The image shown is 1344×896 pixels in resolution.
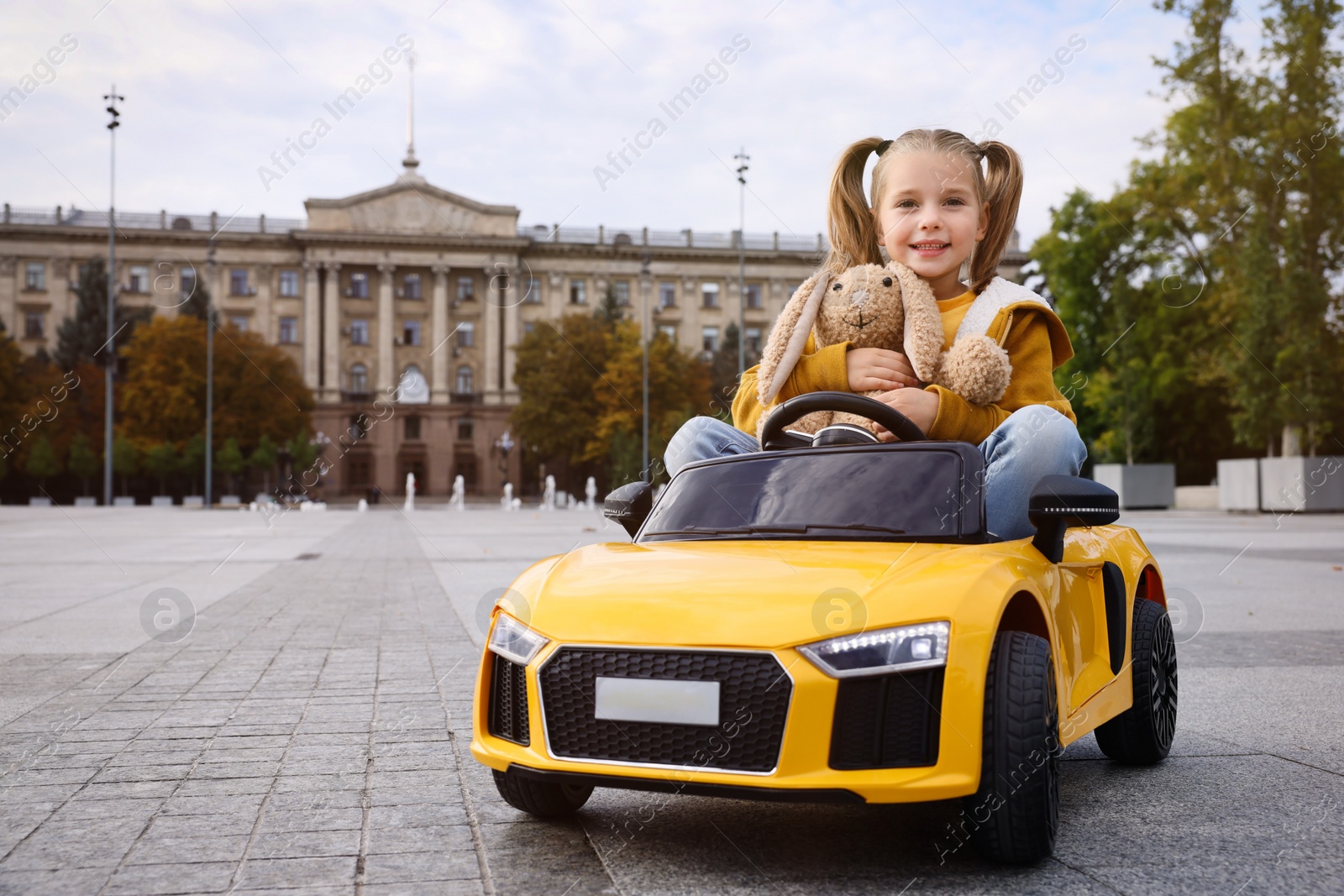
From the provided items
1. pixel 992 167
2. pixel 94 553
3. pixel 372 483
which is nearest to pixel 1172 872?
pixel 992 167

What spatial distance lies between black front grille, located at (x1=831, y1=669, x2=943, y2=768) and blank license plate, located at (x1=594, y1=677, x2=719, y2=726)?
34 cm

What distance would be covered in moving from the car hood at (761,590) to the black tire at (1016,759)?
224 millimetres

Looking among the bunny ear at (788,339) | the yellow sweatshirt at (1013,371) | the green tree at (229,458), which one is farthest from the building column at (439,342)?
the yellow sweatshirt at (1013,371)

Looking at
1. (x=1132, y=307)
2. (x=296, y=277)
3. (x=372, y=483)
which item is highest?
(x=296, y=277)

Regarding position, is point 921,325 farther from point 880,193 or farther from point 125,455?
point 125,455

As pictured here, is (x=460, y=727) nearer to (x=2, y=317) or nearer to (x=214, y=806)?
(x=214, y=806)

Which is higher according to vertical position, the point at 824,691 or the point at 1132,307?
the point at 1132,307

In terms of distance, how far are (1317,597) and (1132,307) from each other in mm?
40949

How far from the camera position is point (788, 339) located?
488 cm

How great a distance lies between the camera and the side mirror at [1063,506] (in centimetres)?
381

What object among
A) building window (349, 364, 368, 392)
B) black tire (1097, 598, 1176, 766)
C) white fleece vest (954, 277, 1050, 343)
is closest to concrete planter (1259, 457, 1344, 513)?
black tire (1097, 598, 1176, 766)

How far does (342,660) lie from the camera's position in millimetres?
8141

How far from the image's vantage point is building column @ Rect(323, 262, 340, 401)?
8912 cm

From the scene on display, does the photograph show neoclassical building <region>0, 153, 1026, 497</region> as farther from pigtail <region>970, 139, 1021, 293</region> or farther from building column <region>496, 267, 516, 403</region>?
pigtail <region>970, 139, 1021, 293</region>
